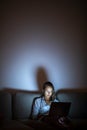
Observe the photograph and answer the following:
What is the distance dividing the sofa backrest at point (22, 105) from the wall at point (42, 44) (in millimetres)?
248

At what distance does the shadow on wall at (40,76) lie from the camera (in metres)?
3.98

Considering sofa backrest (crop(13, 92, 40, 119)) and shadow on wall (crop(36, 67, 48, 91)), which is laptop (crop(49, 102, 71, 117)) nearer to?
sofa backrest (crop(13, 92, 40, 119))

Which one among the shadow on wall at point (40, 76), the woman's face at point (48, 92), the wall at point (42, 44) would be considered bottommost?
the woman's face at point (48, 92)

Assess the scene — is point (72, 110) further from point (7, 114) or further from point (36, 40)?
point (36, 40)

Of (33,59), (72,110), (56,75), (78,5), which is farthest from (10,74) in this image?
(78,5)

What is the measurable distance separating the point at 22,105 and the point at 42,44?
968 mm

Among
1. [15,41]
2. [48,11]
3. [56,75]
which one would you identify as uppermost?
[48,11]

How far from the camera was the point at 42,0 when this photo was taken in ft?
13.1

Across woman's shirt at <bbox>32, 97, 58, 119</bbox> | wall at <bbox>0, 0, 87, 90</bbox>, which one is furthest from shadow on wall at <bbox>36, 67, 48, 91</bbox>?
woman's shirt at <bbox>32, 97, 58, 119</bbox>

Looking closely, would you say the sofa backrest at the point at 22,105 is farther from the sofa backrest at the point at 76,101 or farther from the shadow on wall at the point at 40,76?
the sofa backrest at the point at 76,101

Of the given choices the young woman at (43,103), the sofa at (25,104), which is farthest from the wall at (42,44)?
the young woman at (43,103)

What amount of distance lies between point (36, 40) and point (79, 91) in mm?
1018

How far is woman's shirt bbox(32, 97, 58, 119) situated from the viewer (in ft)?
11.5

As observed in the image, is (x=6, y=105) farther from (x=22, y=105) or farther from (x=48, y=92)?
(x=48, y=92)
